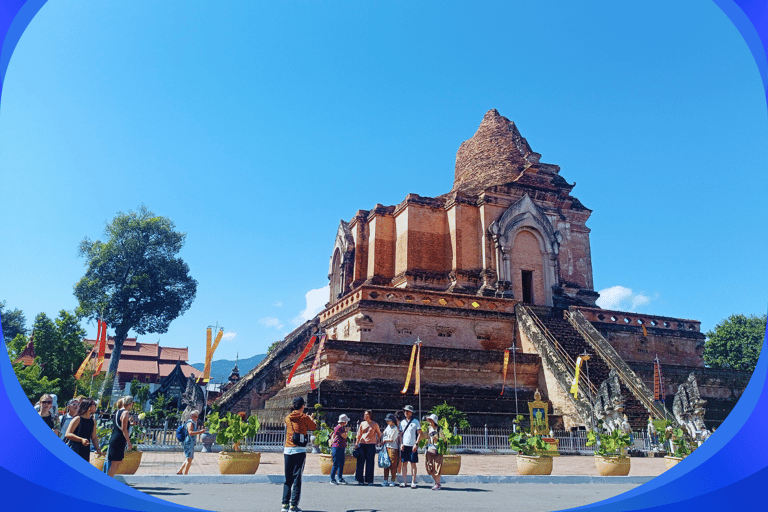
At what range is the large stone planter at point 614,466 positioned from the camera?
11.3 metres

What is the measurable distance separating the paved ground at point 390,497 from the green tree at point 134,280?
30.8 meters

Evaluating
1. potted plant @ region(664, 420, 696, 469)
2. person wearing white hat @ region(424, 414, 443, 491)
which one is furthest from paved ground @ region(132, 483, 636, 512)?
potted plant @ region(664, 420, 696, 469)

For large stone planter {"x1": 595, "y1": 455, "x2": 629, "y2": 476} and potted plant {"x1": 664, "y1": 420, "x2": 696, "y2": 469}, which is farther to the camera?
potted plant {"x1": 664, "y1": 420, "x2": 696, "y2": 469}

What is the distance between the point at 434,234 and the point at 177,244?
70.4 ft

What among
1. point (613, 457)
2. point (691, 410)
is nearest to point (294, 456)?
point (613, 457)

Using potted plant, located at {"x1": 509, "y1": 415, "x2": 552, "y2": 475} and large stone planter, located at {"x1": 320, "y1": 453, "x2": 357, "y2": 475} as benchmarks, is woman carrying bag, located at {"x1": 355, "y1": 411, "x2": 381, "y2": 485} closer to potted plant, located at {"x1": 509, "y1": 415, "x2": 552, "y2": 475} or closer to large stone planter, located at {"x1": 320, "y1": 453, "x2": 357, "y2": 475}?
large stone planter, located at {"x1": 320, "y1": 453, "x2": 357, "y2": 475}

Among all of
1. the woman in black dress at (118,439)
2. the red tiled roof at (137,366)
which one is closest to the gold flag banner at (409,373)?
the woman in black dress at (118,439)

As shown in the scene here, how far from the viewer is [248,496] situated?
8234mm

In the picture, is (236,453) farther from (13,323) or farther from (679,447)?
(13,323)

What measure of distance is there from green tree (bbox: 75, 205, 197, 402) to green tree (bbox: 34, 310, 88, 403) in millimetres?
2042

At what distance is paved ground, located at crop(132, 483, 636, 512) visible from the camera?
24.4 feet

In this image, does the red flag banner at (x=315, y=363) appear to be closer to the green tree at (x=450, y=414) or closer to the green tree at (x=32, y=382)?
the green tree at (x=450, y=414)

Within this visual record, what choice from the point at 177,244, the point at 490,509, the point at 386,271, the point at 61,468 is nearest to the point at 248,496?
the point at 61,468

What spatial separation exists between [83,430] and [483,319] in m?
16.5
